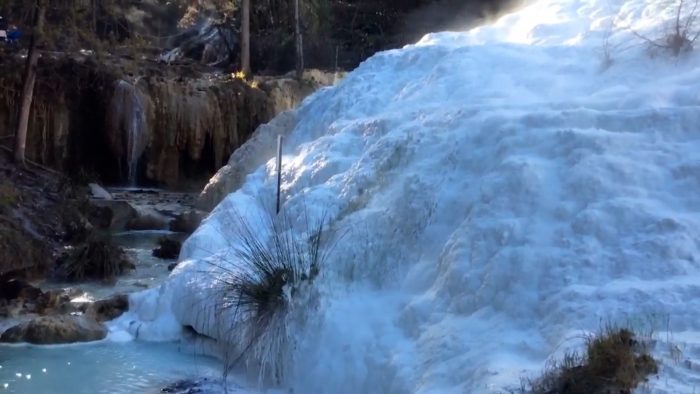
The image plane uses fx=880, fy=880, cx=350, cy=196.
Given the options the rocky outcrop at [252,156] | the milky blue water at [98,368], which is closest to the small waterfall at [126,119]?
the rocky outcrop at [252,156]

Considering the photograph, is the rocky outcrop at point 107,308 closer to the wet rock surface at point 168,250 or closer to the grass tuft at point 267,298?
the grass tuft at point 267,298

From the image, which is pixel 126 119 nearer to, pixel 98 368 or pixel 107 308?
pixel 107 308

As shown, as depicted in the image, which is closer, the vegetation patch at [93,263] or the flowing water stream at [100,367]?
the flowing water stream at [100,367]

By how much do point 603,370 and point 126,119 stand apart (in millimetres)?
16225

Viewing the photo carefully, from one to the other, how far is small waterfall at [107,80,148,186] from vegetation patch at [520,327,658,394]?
51.7 ft

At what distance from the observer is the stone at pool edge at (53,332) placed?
9.05 m

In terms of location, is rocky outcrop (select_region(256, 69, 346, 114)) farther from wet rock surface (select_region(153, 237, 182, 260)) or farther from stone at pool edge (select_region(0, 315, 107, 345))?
stone at pool edge (select_region(0, 315, 107, 345))

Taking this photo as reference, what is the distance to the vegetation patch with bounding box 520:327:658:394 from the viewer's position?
15.2 ft

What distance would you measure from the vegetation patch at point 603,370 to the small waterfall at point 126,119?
15.8 m

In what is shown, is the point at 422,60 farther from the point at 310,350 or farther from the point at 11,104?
the point at 11,104

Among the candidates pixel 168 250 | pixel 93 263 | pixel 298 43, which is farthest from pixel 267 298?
pixel 298 43

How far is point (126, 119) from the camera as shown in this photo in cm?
1944

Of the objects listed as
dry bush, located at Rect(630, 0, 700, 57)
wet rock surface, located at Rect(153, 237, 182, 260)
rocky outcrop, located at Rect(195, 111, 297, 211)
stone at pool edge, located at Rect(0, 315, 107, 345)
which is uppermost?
dry bush, located at Rect(630, 0, 700, 57)

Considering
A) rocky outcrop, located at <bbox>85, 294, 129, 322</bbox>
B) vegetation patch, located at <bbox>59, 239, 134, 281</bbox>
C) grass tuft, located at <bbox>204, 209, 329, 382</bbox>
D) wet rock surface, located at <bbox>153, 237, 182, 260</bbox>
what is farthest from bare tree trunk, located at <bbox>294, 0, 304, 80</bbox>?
grass tuft, located at <bbox>204, 209, 329, 382</bbox>
